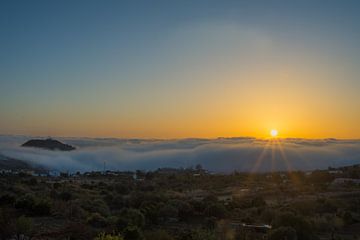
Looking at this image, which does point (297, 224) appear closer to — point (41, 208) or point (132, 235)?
point (132, 235)

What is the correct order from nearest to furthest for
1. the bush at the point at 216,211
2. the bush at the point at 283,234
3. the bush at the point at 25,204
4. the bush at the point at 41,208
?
the bush at the point at 283,234
the bush at the point at 41,208
the bush at the point at 25,204
the bush at the point at 216,211

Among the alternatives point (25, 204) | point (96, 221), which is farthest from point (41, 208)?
point (96, 221)

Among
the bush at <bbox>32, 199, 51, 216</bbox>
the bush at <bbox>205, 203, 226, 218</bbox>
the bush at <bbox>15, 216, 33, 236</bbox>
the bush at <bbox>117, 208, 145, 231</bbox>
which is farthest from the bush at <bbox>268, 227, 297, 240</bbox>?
the bush at <bbox>32, 199, 51, 216</bbox>

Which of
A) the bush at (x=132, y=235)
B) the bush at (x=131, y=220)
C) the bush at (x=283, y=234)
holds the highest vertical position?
the bush at (x=132, y=235)

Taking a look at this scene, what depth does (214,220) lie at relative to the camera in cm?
2898

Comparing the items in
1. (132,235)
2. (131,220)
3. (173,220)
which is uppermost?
(132,235)

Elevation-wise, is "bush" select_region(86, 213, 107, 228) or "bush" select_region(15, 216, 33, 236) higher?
"bush" select_region(15, 216, 33, 236)

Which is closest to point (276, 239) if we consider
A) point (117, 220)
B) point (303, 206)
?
point (117, 220)

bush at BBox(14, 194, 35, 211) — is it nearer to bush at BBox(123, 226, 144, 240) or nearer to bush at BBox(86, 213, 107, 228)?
bush at BBox(86, 213, 107, 228)

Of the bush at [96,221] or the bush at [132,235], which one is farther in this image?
the bush at [96,221]

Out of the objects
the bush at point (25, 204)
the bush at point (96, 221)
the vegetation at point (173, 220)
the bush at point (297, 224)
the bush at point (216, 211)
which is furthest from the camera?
the bush at point (216, 211)

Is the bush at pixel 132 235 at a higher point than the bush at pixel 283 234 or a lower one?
higher

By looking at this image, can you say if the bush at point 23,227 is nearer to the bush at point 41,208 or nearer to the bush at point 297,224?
the bush at point 41,208

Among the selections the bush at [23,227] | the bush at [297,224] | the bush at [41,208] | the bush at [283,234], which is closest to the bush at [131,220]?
the bush at [23,227]
